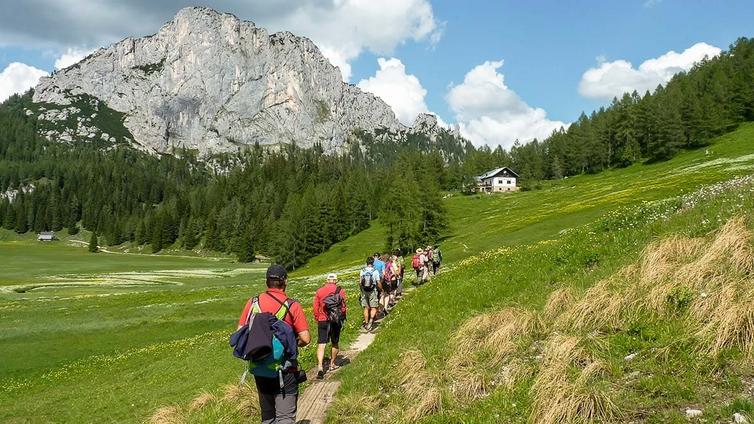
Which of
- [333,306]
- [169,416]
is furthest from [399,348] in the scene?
[169,416]

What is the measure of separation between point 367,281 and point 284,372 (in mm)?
12579

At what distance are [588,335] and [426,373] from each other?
12.1 ft

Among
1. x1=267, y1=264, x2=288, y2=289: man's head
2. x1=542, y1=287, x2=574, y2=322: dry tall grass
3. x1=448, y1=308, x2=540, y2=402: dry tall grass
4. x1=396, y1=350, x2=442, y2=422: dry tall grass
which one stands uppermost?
x1=267, y1=264, x2=288, y2=289: man's head

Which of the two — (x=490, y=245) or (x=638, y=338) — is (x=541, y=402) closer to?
(x=638, y=338)

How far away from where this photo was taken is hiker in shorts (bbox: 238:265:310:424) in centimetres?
891

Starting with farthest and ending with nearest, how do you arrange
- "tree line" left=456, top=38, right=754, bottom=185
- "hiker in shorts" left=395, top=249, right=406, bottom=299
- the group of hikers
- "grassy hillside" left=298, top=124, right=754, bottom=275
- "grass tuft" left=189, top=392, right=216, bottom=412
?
"tree line" left=456, top=38, right=754, bottom=185 → "grassy hillside" left=298, top=124, right=754, bottom=275 → "hiker in shorts" left=395, top=249, right=406, bottom=299 → "grass tuft" left=189, top=392, right=216, bottom=412 → the group of hikers

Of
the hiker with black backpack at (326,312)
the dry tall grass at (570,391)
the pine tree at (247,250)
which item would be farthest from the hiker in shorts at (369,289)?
the pine tree at (247,250)

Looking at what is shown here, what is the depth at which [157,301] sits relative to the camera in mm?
54125

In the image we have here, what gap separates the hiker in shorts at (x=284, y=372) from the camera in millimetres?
8914

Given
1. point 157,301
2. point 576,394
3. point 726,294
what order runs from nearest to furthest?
point 576,394, point 726,294, point 157,301

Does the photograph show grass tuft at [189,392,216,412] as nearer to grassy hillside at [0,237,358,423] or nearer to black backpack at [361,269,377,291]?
grassy hillside at [0,237,358,423]

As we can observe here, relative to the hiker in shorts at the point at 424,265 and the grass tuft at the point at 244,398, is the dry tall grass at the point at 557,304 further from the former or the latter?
the hiker in shorts at the point at 424,265

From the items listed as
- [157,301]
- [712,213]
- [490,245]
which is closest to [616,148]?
[490,245]

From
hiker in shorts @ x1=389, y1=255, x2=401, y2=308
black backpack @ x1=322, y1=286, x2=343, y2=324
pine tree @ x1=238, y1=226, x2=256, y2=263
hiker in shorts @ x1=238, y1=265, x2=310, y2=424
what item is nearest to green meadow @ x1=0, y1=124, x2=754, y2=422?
black backpack @ x1=322, y1=286, x2=343, y2=324
